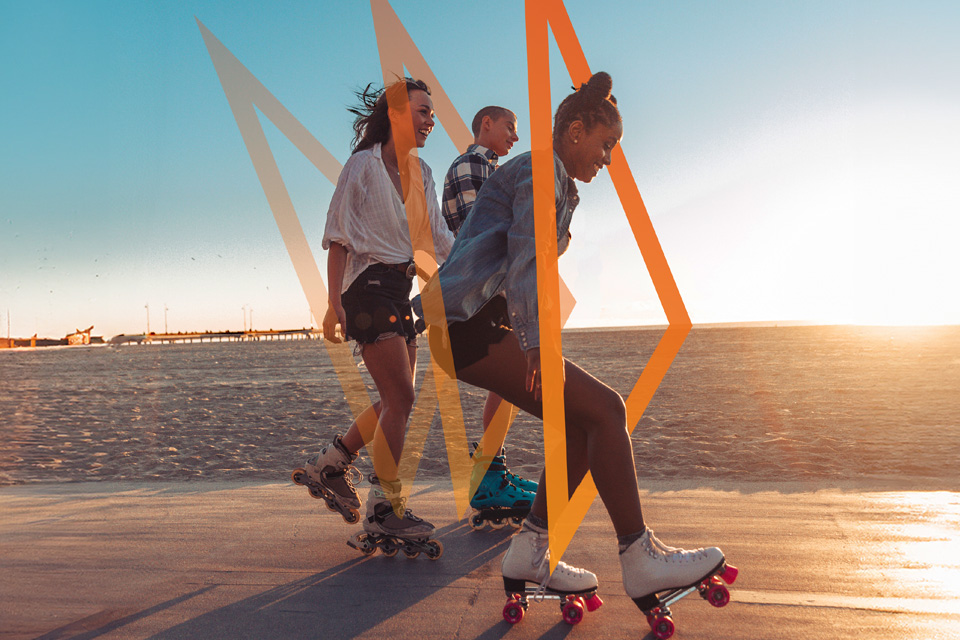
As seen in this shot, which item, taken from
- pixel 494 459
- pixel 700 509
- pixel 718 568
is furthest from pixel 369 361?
pixel 700 509

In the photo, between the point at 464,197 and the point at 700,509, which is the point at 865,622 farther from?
the point at 464,197

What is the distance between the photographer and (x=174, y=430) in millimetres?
8555

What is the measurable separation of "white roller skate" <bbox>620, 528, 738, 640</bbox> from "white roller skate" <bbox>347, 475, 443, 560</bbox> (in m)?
1.11

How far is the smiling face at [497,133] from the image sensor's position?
3.66 m

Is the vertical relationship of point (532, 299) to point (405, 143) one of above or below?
below

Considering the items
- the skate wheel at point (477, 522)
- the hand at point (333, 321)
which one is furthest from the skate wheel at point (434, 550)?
the hand at point (333, 321)

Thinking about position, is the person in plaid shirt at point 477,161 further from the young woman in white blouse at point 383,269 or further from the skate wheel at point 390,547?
the skate wheel at point 390,547

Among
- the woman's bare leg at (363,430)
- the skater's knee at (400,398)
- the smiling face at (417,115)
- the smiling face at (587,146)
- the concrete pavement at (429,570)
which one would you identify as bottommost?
the concrete pavement at (429,570)

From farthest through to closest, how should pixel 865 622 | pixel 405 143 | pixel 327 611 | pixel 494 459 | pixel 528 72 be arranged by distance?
pixel 494 459
pixel 405 143
pixel 528 72
pixel 327 611
pixel 865 622

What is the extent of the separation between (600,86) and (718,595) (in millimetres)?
1705

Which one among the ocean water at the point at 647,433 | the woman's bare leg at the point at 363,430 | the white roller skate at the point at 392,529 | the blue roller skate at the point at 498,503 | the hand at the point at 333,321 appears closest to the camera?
the white roller skate at the point at 392,529

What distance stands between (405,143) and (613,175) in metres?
1.05

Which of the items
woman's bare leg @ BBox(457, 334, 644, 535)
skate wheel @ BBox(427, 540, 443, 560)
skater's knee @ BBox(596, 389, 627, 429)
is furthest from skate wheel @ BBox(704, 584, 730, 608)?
skate wheel @ BBox(427, 540, 443, 560)

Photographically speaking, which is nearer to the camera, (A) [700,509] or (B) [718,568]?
(B) [718,568]
